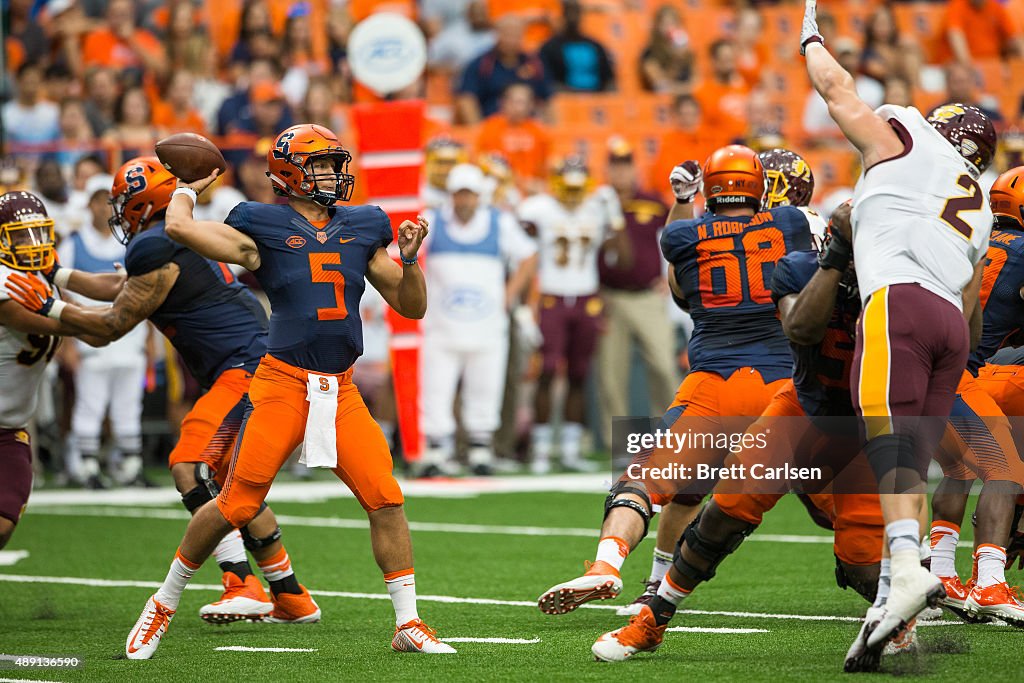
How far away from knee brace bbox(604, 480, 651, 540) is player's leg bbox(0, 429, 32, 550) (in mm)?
2518

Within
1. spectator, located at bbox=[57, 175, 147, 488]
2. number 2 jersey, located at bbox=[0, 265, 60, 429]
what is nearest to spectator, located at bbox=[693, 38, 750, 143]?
spectator, located at bbox=[57, 175, 147, 488]

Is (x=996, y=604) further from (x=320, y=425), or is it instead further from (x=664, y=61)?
(x=664, y=61)

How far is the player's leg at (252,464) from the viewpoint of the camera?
6.27 m

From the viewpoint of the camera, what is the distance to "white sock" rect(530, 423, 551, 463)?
13884 millimetres

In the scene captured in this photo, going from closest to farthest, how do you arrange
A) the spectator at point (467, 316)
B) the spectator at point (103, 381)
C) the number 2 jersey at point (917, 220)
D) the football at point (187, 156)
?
the number 2 jersey at point (917, 220) → the football at point (187, 156) → the spectator at point (103, 381) → the spectator at point (467, 316)

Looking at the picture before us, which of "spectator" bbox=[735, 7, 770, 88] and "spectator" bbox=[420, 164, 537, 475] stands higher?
"spectator" bbox=[735, 7, 770, 88]

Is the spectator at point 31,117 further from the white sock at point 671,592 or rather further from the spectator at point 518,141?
the white sock at point 671,592

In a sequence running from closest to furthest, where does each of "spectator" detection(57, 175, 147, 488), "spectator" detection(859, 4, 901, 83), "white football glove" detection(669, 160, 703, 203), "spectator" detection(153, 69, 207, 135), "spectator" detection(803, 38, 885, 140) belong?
"white football glove" detection(669, 160, 703, 203)
"spectator" detection(57, 175, 147, 488)
"spectator" detection(153, 69, 207, 135)
"spectator" detection(803, 38, 885, 140)
"spectator" detection(859, 4, 901, 83)

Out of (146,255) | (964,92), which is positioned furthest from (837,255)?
(964,92)


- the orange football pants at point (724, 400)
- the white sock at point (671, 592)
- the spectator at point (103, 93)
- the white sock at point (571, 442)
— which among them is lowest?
the white sock at point (571, 442)

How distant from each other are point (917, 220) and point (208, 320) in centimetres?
338

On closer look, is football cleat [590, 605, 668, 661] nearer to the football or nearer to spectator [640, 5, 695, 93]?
the football

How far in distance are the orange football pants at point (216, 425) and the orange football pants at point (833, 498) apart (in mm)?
2315

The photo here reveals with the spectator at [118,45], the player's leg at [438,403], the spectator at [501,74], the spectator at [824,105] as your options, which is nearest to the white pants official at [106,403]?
the player's leg at [438,403]
